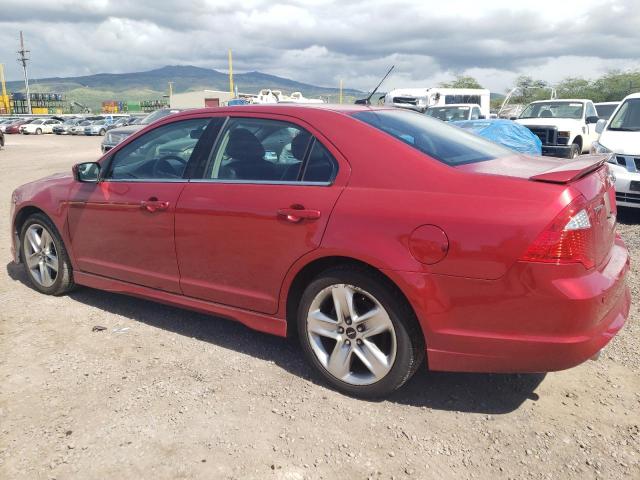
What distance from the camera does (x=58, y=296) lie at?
467 centimetres

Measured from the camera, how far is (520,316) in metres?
2.51

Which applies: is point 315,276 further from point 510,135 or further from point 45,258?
point 510,135

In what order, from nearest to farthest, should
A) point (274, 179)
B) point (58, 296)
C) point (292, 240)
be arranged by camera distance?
point (292, 240) < point (274, 179) < point (58, 296)

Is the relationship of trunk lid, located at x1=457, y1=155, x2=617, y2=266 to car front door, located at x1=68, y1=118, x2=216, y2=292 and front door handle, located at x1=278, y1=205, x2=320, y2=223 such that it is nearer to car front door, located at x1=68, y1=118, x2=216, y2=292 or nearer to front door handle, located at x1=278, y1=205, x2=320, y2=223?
front door handle, located at x1=278, y1=205, x2=320, y2=223

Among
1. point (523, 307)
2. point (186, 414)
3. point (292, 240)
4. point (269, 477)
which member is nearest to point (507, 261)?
point (523, 307)

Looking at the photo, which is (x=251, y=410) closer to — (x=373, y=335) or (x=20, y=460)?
(x=373, y=335)

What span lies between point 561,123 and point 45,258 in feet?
38.7

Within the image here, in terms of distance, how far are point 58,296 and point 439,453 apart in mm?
3517

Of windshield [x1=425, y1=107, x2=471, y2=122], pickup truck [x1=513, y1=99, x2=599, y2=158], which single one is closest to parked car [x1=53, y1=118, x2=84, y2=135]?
windshield [x1=425, y1=107, x2=471, y2=122]

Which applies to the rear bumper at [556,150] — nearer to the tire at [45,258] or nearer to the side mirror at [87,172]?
the side mirror at [87,172]

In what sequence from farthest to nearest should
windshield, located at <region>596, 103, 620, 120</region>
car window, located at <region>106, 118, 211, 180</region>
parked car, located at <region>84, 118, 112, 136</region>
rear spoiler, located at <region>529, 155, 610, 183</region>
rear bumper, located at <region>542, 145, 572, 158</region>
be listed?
parked car, located at <region>84, 118, 112, 136</region> < windshield, located at <region>596, 103, 620, 120</region> < rear bumper, located at <region>542, 145, 572, 158</region> < car window, located at <region>106, 118, 211, 180</region> < rear spoiler, located at <region>529, 155, 610, 183</region>

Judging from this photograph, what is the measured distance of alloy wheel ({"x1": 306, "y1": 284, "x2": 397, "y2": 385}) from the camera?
291 cm

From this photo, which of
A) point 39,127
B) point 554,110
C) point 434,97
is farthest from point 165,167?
point 39,127

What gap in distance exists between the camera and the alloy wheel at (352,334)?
2.91 m
